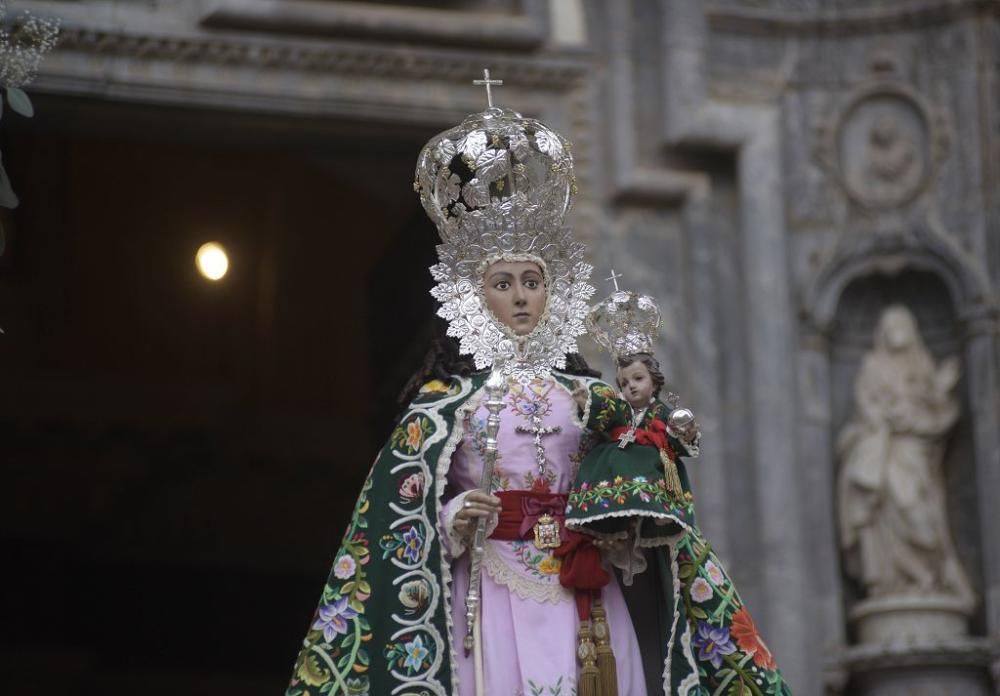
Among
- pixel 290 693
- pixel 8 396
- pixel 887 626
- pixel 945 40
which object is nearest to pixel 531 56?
pixel 945 40

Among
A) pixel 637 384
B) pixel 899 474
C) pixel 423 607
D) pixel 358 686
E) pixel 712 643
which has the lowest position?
pixel 358 686

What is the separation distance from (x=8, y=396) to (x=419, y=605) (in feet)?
24.6

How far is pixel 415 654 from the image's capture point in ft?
24.1

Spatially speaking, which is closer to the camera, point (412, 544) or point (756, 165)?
point (412, 544)

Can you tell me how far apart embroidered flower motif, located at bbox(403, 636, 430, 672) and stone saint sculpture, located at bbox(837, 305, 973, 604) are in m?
4.68

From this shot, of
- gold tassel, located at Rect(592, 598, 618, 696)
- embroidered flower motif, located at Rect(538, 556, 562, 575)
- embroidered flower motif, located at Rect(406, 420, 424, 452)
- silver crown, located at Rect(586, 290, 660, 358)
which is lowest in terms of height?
gold tassel, located at Rect(592, 598, 618, 696)

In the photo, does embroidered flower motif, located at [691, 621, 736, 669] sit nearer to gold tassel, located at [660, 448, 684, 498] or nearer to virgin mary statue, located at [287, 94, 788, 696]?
virgin mary statue, located at [287, 94, 788, 696]

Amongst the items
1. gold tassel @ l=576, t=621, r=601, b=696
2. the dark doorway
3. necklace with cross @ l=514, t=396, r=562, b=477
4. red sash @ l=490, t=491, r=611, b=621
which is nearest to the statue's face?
necklace with cross @ l=514, t=396, r=562, b=477

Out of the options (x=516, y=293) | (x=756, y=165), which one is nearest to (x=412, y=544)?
(x=516, y=293)

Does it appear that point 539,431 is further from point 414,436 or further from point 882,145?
point 882,145

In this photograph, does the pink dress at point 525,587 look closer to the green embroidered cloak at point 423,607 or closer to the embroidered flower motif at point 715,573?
the green embroidered cloak at point 423,607

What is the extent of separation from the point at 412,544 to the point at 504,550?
0.28m

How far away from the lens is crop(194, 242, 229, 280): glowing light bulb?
1450 cm

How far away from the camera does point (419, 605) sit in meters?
7.43
